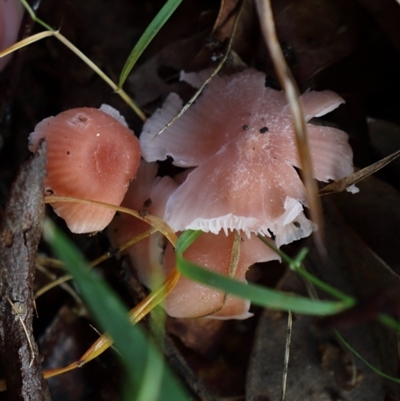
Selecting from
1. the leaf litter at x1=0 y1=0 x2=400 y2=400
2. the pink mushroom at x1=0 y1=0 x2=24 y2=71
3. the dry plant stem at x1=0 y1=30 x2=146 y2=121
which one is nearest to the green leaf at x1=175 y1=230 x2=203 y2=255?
the leaf litter at x1=0 y1=0 x2=400 y2=400

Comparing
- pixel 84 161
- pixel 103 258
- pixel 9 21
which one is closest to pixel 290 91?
pixel 84 161

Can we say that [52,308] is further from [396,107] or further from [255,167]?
[396,107]

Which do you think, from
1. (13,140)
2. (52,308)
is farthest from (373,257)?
(13,140)

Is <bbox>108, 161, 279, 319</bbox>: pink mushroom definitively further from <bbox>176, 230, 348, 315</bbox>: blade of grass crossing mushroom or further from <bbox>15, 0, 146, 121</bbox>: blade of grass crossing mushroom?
<bbox>176, 230, 348, 315</bbox>: blade of grass crossing mushroom

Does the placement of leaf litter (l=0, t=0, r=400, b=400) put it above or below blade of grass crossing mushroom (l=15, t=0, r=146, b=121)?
below

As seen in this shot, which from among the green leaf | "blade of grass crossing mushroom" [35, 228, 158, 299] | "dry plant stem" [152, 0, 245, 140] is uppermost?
"dry plant stem" [152, 0, 245, 140]

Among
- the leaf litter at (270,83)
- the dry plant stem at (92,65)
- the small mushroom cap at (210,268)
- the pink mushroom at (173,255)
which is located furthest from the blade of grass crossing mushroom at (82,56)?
the small mushroom cap at (210,268)

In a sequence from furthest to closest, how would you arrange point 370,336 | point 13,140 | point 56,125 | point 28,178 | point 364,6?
point 13,140, point 370,336, point 364,6, point 56,125, point 28,178
